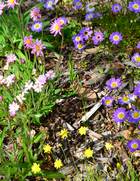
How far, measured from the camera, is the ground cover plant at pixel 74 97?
3.44 m

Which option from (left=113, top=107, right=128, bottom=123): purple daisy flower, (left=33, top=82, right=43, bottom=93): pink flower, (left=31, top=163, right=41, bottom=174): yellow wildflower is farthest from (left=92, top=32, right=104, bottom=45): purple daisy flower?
(left=31, top=163, right=41, bottom=174): yellow wildflower

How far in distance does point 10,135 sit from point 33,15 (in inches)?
39.2

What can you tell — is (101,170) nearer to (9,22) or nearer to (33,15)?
(33,15)

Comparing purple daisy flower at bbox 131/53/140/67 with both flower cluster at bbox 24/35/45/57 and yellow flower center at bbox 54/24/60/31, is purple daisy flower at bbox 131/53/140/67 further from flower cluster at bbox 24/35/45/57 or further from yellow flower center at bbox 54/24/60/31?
flower cluster at bbox 24/35/45/57

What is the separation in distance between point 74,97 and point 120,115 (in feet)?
1.78

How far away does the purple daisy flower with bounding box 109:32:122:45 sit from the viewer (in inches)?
165

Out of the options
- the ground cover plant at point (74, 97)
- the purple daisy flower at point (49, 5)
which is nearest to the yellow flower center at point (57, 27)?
the ground cover plant at point (74, 97)

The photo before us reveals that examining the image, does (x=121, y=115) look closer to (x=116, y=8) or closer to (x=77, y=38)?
(x=77, y=38)

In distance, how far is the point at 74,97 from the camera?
13.3ft

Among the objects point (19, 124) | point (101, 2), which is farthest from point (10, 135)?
point (101, 2)

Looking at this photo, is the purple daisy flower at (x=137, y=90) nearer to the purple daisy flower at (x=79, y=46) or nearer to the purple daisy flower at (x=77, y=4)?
the purple daisy flower at (x=79, y=46)

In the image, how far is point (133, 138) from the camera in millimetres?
3564

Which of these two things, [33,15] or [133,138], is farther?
[33,15]

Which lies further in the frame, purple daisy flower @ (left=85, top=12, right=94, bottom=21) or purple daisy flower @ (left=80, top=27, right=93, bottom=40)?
purple daisy flower @ (left=85, top=12, right=94, bottom=21)
